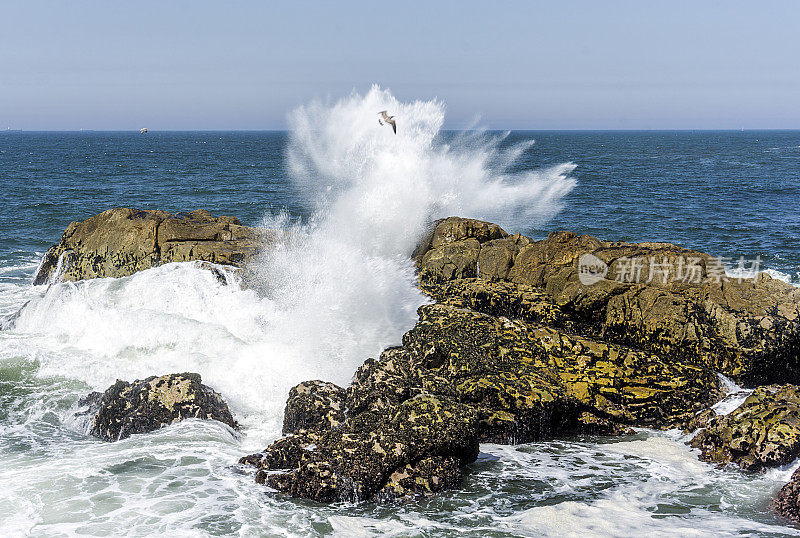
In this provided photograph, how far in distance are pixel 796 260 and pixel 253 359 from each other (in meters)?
18.4

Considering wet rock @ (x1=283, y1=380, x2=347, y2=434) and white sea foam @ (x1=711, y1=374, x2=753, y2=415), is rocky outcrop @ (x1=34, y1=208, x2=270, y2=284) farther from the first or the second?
white sea foam @ (x1=711, y1=374, x2=753, y2=415)

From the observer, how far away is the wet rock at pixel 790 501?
6.70m

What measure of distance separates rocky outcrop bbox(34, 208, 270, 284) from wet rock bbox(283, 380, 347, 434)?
6165mm

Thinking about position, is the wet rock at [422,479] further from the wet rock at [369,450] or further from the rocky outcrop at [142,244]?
the rocky outcrop at [142,244]

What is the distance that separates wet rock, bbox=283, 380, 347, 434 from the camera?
28.2 feet

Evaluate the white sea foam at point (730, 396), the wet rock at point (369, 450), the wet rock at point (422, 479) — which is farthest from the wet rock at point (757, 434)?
the wet rock at point (422, 479)

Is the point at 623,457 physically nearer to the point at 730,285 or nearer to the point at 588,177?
the point at 730,285

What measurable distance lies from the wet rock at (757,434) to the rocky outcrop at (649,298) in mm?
1440

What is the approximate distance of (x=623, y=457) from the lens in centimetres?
823

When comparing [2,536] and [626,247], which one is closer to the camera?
[2,536]

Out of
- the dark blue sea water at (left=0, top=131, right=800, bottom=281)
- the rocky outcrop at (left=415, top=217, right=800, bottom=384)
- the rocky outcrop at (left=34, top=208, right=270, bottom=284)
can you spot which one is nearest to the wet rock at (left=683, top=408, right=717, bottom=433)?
the rocky outcrop at (left=415, top=217, right=800, bottom=384)

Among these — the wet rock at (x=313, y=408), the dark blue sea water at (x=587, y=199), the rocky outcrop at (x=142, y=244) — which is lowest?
the wet rock at (x=313, y=408)

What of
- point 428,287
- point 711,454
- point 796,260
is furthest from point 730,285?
point 796,260

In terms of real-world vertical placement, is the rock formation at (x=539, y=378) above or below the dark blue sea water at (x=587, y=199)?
below
